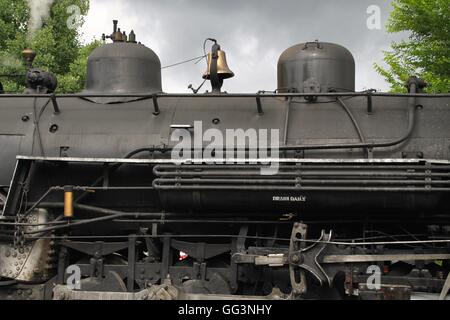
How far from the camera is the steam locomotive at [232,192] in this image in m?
7.27

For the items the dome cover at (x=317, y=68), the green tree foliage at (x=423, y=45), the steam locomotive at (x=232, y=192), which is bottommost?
the steam locomotive at (x=232, y=192)

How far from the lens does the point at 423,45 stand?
16641 mm

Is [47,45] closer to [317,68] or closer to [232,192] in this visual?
[317,68]

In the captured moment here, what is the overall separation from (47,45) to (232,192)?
15178 millimetres

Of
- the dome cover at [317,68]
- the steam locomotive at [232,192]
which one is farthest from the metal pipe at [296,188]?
the dome cover at [317,68]

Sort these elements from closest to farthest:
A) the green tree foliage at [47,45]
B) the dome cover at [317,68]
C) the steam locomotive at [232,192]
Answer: the steam locomotive at [232,192] → the dome cover at [317,68] → the green tree foliage at [47,45]

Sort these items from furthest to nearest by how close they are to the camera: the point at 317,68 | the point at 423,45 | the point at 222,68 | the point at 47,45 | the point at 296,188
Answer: the point at 47,45 < the point at 423,45 < the point at 222,68 < the point at 317,68 < the point at 296,188

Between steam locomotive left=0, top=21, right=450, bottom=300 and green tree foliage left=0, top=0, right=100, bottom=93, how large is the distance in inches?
468

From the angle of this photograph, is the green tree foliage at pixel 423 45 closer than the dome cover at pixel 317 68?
No

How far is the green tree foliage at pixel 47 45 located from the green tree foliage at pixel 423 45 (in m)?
10.1

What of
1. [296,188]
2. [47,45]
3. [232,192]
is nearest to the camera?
[296,188]
